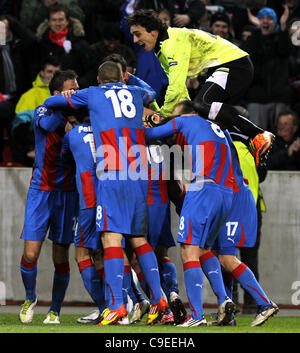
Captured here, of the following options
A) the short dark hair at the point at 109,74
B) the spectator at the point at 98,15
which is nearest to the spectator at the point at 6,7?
the spectator at the point at 98,15

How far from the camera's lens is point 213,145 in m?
7.94

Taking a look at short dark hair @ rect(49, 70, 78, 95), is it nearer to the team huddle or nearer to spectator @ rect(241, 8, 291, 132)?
the team huddle

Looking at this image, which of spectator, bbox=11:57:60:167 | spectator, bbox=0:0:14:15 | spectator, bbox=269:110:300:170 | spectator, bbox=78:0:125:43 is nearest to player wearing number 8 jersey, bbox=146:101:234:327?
spectator, bbox=269:110:300:170

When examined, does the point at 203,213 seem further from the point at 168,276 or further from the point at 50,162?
the point at 50,162

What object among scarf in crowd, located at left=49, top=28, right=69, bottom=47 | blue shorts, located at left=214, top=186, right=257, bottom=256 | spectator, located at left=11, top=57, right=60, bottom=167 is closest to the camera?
blue shorts, located at left=214, top=186, right=257, bottom=256

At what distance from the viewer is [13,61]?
13008mm

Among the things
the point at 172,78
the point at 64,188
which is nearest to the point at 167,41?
the point at 172,78

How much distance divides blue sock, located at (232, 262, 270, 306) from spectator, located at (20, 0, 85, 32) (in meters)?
6.65

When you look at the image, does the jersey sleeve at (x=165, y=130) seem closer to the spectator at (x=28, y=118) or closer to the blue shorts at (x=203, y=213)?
the blue shorts at (x=203, y=213)

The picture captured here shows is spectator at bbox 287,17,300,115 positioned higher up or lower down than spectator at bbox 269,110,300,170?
higher up

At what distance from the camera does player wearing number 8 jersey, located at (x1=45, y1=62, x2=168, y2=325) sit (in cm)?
780

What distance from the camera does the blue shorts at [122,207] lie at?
7.84 meters

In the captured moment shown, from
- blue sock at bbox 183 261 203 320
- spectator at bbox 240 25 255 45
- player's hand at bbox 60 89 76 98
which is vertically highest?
spectator at bbox 240 25 255 45
